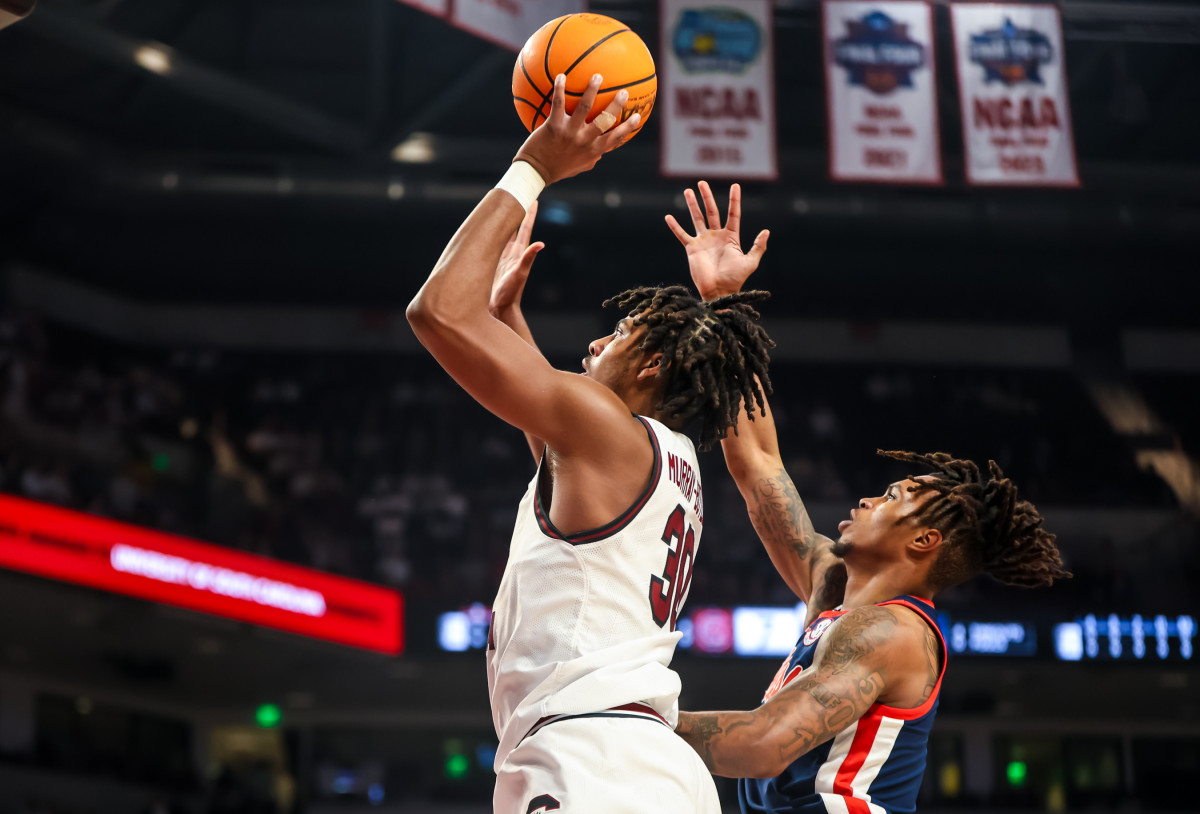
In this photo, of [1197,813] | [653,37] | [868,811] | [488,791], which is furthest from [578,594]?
[1197,813]

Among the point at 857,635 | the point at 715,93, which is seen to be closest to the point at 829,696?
the point at 857,635

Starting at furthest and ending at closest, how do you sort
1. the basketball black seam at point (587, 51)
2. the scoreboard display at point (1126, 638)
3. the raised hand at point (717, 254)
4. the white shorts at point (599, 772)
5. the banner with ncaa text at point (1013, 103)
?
the scoreboard display at point (1126, 638) → the banner with ncaa text at point (1013, 103) → the raised hand at point (717, 254) → the basketball black seam at point (587, 51) → the white shorts at point (599, 772)

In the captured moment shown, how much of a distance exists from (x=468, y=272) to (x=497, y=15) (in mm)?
6436

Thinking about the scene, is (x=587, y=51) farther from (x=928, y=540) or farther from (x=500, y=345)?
(x=928, y=540)

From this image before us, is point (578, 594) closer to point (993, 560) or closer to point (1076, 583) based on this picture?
point (993, 560)

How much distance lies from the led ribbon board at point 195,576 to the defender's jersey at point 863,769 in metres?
8.47

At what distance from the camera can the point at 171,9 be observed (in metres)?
12.9

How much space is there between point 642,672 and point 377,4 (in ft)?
33.8

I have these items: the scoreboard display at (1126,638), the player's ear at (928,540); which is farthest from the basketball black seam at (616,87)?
the scoreboard display at (1126,638)

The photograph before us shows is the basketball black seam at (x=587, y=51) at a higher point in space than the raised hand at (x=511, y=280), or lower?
higher

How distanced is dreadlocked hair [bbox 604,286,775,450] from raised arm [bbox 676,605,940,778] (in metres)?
0.57

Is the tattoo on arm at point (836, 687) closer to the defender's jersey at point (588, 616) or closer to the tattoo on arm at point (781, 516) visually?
the defender's jersey at point (588, 616)

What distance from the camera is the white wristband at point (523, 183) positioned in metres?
2.43

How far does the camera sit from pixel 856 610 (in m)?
3.02
